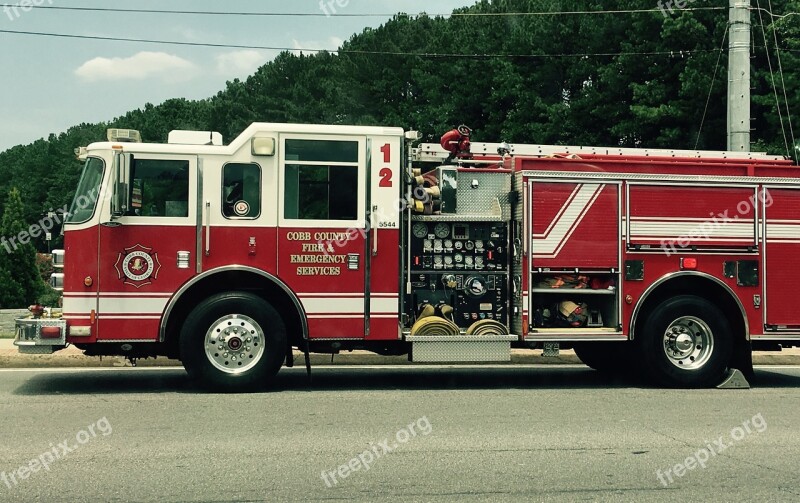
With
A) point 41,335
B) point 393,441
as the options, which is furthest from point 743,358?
point 41,335

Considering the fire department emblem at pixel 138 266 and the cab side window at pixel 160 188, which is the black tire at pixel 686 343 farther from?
the fire department emblem at pixel 138 266

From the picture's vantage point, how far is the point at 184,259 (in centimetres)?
944

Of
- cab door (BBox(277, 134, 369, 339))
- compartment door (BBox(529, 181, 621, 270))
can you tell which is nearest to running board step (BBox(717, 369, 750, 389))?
compartment door (BBox(529, 181, 621, 270))

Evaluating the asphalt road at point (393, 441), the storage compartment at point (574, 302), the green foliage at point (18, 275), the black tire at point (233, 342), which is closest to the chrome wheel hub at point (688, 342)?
the asphalt road at point (393, 441)

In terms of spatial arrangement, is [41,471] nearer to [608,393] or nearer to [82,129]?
[608,393]

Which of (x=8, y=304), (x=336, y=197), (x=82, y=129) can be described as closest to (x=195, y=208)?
(x=336, y=197)

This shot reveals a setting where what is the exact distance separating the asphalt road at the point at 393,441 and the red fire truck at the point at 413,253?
580 millimetres

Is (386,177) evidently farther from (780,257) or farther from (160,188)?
(780,257)

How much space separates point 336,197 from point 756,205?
4.85 m

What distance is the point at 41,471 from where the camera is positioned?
626cm

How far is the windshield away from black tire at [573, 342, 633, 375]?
578 centimetres

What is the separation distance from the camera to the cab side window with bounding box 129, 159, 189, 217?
9.45m

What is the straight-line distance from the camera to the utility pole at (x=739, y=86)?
14586mm

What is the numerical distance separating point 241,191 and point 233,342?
1587mm
